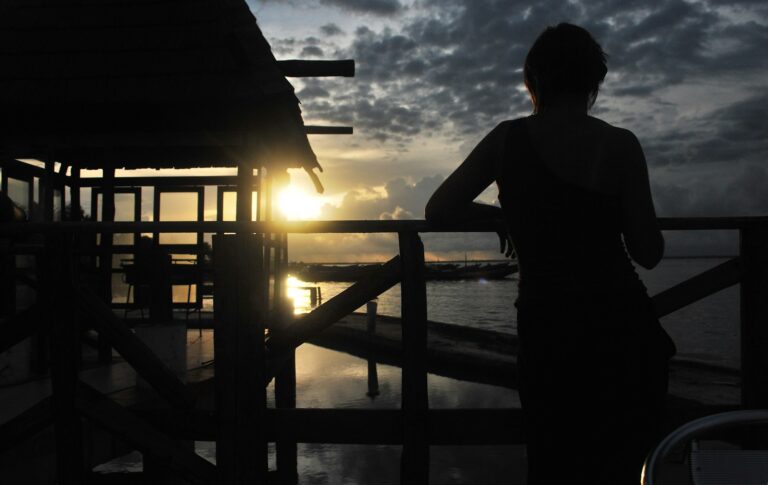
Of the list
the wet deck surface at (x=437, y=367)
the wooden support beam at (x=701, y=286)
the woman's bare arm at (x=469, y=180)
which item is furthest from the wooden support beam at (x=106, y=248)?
the wooden support beam at (x=701, y=286)

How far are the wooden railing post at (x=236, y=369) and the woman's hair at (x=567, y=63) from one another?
1.56 metres

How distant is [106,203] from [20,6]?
276cm

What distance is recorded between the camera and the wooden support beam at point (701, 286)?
103 inches

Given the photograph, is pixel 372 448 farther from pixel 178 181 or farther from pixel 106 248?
pixel 178 181

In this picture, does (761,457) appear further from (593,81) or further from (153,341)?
(153,341)

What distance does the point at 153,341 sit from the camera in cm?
631

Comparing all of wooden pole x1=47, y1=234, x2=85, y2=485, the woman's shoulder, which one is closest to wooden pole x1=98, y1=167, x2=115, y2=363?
wooden pole x1=47, y1=234, x2=85, y2=485

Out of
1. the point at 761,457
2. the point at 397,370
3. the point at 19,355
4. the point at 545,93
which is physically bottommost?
the point at 397,370

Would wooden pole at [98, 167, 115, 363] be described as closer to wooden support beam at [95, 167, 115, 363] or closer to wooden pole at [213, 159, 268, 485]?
wooden support beam at [95, 167, 115, 363]

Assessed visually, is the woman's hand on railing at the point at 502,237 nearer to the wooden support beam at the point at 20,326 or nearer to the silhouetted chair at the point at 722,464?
the silhouetted chair at the point at 722,464

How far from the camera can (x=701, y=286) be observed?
2.66 meters

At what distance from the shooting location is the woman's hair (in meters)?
1.67

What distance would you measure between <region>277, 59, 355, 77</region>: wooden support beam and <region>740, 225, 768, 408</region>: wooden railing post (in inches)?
208

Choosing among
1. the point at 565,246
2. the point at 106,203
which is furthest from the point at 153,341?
the point at 565,246
